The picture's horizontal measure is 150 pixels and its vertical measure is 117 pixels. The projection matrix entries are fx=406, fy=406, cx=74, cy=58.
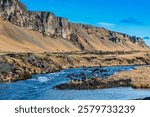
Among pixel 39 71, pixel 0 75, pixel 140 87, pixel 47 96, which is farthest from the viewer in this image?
pixel 39 71

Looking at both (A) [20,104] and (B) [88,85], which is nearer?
(A) [20,104]

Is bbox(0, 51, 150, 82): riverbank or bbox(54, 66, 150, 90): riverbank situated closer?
bbox(54, 66, 150, 90): riverbank

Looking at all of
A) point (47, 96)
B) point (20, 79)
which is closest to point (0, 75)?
point (20, 79)

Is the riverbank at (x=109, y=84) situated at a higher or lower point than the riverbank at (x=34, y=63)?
lower

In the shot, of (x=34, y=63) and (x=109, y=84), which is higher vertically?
(x=34, y=63)

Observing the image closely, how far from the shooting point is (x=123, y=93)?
52531 mm

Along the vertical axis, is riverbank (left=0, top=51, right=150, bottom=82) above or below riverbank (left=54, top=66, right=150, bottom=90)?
above

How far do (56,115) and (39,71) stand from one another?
241 ft

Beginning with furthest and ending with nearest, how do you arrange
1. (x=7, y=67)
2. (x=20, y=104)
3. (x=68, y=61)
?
1. (x=68, y=61)
2. (x=7, y=67)
3. (x=20, y=104)

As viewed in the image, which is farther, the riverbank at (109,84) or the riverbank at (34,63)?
the riverbank at (34,63)

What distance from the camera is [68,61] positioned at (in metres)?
139

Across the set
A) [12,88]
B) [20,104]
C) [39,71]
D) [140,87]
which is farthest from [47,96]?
[39,71]

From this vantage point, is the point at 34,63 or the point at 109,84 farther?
the point at 34,63

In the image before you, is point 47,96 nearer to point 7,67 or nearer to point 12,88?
point 12,88
